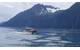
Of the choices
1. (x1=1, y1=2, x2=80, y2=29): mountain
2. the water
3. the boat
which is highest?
(x1=1, y1=2, x2=80, y2=29): mountain

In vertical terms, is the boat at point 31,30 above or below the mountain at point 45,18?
below

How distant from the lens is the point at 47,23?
1534 millimetres

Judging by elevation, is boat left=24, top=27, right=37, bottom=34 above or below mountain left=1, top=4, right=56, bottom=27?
below

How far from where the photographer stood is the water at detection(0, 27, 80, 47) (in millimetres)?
1514

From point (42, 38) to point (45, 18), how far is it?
0.19 metres

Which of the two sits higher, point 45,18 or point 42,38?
point 45,18

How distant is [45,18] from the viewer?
1534mm

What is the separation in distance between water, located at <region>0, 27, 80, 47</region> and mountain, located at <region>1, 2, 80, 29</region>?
56 millimetres

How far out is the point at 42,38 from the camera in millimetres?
1517

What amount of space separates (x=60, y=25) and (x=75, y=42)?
20 centimetres

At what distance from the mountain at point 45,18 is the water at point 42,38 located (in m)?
0.06

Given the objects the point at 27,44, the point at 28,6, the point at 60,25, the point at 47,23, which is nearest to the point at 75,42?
the point at 60,25

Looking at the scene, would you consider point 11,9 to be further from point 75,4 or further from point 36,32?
point 75,4

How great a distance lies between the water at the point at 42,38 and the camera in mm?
1514
